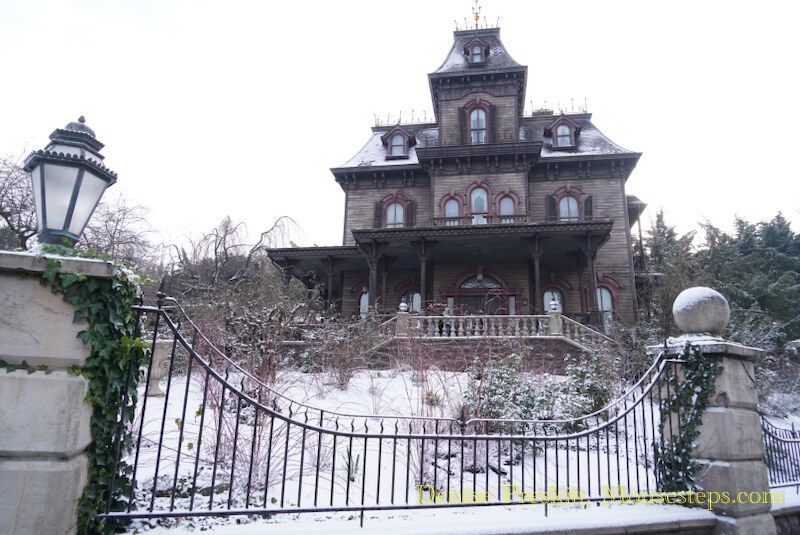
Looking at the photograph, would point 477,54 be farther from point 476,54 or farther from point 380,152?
point 380,152

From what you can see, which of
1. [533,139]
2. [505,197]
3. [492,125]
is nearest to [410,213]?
[505,197]

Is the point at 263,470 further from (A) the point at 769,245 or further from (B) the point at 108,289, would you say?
(A) the point at 769,245

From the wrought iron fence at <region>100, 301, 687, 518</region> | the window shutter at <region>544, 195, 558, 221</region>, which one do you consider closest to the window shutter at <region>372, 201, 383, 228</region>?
the window shutter at <region>544, 195, 558, 221</region>

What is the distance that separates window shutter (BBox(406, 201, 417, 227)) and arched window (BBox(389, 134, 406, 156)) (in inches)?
117

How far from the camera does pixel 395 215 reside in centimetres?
2077

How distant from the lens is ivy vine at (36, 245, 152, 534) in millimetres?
2738

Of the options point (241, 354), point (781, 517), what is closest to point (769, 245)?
point (781, 517)

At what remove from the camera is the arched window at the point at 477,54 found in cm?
2217

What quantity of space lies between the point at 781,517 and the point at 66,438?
6.70 metres

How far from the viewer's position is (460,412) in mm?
6477

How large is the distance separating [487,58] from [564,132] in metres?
5.42

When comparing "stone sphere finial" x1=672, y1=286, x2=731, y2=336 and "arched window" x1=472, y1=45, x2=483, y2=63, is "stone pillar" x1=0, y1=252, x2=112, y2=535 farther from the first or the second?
"arched window" x1=472, y1=45, x2=483, y2=63

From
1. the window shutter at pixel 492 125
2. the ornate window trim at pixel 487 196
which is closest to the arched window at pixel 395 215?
the ornate window trim at pixel 487 196

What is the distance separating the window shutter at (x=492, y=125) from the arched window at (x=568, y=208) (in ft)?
13.8
